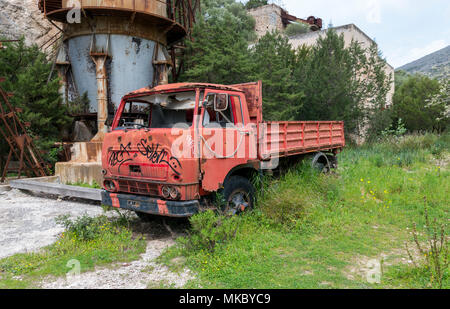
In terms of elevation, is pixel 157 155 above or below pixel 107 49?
below

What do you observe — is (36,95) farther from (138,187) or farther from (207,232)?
(207,232)

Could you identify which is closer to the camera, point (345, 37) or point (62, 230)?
point (62, 230)

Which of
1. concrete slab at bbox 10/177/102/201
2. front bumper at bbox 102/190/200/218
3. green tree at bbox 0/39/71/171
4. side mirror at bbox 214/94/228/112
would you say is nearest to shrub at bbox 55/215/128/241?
front bumper at bbox 102/190/200/218

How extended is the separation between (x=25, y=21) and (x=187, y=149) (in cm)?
2085

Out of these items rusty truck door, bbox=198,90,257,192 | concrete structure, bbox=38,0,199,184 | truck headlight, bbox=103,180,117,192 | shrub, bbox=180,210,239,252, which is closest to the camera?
shrub, bbox=180,210,239,252

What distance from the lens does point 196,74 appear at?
13.6 metres

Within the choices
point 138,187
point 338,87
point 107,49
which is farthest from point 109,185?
point 338,87

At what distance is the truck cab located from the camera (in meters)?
4.66

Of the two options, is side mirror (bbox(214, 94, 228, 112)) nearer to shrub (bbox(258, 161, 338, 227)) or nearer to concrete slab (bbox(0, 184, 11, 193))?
shrub (bbox(258, 161, 338, 227))

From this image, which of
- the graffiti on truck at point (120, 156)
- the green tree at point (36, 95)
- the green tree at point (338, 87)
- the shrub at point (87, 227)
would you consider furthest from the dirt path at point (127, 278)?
the green tree at point (338, 87)

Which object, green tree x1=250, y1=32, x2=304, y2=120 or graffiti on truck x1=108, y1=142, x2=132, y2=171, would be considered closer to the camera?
graffiti on truck x1=108, y1=142, x2=132, y2=171

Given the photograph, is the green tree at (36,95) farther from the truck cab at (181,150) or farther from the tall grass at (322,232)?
the tall grass at (322,232)

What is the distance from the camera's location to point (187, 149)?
4641mm
